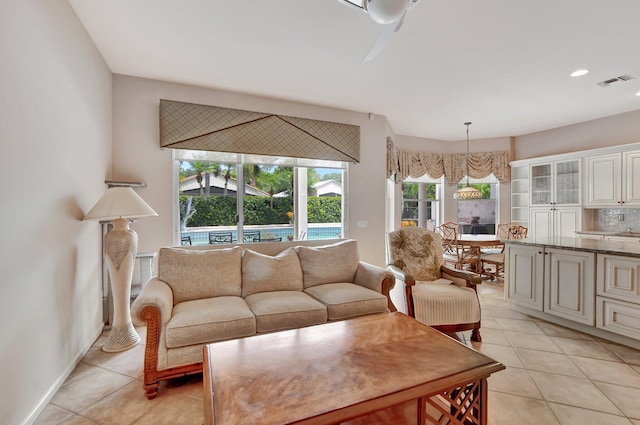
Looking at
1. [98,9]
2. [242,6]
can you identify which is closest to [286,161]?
[242,6]

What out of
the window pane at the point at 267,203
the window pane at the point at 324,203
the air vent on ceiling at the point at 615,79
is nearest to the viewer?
the air vent on ceiling at the point at 615,79

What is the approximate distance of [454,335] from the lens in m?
2.91

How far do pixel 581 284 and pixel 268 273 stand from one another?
298cm

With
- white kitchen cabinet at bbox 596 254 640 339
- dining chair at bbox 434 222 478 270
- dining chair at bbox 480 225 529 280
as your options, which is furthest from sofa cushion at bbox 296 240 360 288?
dining chair at bbox 480 225 529 280

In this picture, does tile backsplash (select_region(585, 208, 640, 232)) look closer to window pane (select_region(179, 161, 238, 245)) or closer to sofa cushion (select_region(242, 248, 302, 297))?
sofa cushion (select_region(242, 248, 302, 297))

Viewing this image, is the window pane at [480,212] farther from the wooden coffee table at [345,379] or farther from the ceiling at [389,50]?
the wooden coffee table at [345,379]

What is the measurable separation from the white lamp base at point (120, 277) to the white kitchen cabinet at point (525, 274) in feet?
13.1

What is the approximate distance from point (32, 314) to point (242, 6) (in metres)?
2.49

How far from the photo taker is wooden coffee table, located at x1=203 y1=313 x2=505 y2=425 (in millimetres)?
1121

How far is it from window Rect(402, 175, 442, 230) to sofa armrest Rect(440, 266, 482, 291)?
308 cm

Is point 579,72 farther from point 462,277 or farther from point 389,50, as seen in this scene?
point 462,277

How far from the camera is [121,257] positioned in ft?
8.47

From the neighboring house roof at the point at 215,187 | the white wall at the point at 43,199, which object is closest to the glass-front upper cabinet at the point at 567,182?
the neighboring house roof at the point at 215,187

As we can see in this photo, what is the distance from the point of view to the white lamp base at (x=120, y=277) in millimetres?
2568
